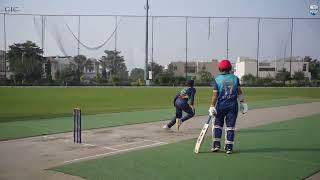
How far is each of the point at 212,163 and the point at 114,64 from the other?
76.2 metres

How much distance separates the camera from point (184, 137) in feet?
39.2

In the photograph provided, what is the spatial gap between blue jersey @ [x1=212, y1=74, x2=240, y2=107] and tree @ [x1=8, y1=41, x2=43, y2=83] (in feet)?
219

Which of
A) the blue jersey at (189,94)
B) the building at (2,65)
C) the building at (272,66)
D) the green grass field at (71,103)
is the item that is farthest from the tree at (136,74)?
the blue jersey at (189,94)

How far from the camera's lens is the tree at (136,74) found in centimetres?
8188

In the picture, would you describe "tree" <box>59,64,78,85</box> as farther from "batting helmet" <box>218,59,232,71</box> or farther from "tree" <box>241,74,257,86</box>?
"batting helmet" <box>218,59,232,71</box>

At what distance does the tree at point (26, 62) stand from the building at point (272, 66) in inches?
1374

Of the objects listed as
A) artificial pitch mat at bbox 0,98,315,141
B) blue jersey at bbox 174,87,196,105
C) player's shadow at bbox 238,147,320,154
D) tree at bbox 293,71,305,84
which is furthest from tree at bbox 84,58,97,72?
player's shadow at bbox 238,147,320,154

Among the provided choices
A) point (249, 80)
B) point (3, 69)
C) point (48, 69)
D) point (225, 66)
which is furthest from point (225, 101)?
point (249, 80)

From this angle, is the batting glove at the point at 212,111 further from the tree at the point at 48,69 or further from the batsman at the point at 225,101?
the tree at the point at 48,69

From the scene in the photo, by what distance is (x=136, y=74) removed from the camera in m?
85.2

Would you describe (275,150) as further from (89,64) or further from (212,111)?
(89,64)

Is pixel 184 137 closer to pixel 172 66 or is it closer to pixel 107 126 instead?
pixel 107 126

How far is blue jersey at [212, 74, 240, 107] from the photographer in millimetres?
9125

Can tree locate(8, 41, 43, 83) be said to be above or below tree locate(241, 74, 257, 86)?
above
